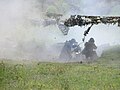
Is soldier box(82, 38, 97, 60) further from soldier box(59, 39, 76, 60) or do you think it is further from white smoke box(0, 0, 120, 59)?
white smoke box(0, 0, 120, 59)

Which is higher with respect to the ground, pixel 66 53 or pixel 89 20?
pixel 89 20

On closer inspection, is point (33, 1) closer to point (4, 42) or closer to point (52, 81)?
point (4, 42)

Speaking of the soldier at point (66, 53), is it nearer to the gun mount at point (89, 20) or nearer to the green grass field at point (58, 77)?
the gun mount at point (89, 20)

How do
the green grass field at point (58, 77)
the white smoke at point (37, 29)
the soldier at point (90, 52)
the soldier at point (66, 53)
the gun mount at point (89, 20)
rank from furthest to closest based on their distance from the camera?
the white smoke at point (37, 29)
the soldier at point (66, 53)
the soldier at point (90, 52)
the gun mount at point (89, 20)
the green grass field at point (58, 77)

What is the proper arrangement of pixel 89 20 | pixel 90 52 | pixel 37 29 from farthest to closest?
pixel 37 29
pixel 90 52
pixel 89 20

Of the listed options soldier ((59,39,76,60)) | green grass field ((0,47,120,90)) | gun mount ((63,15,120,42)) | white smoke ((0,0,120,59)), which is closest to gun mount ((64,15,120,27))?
gun mount ((63,15,120,42))

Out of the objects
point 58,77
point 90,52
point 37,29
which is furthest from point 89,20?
point 37,29

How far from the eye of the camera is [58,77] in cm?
1898

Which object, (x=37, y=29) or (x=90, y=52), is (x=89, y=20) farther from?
Answer: (x=37, y=29)

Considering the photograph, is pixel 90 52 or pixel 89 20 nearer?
pixel 89 20

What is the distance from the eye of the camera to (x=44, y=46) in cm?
3438

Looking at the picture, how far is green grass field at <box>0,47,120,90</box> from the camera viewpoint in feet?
54.5

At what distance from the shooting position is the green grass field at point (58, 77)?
1661 centimetres

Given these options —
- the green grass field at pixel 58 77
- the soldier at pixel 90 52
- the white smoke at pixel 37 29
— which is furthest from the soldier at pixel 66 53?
the green grass field at pixel 58 77
